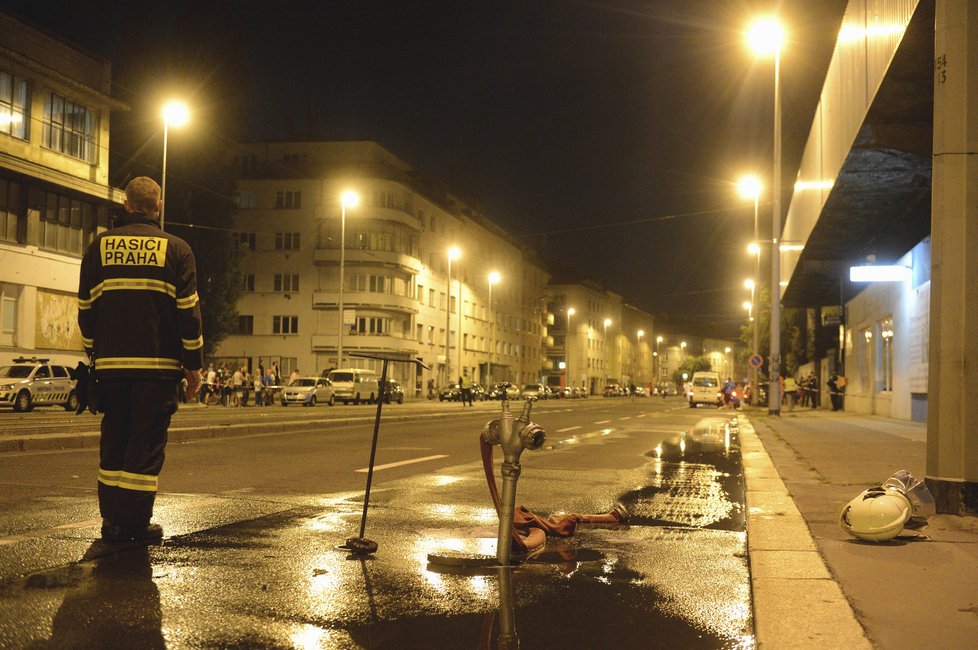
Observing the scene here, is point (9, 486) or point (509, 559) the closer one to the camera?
point (509, 559)

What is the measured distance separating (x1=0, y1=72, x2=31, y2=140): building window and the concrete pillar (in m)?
36.2

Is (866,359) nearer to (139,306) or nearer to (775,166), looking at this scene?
(775,166)

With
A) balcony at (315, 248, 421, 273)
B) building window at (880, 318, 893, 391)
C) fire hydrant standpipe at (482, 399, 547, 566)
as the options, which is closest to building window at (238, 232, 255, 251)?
balcony at (315, 248, 421, 273)

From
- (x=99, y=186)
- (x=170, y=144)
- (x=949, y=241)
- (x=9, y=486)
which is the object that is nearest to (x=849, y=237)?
(x=949, y=241)

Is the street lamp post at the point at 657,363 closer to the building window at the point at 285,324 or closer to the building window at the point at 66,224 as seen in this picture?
the building window at the point at 285,324

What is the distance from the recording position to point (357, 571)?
4.82 metres

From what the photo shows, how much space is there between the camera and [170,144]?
47969 mm

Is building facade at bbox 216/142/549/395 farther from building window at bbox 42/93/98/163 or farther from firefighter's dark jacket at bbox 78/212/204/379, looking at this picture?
firefighter's dark jacket at bbox 78/212/204/379

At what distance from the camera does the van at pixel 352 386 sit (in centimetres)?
5097

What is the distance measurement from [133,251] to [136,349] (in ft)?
1.88

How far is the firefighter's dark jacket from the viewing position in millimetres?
5363

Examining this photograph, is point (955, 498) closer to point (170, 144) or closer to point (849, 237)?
point (849, 237)

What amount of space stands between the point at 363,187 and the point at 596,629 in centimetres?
6763

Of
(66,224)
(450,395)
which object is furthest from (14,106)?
(450,395)
